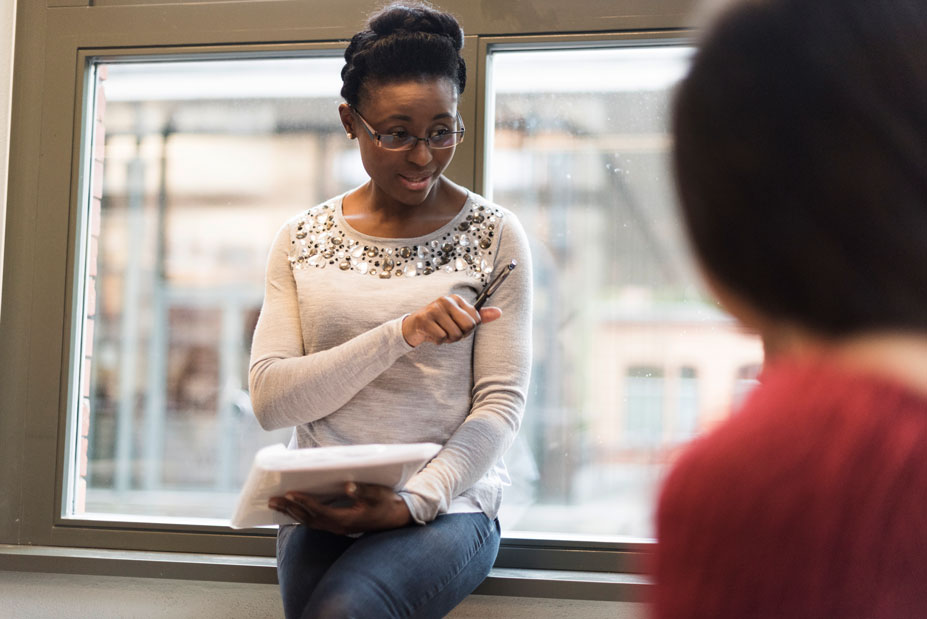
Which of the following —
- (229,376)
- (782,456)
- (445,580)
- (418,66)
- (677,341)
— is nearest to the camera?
(782,456)

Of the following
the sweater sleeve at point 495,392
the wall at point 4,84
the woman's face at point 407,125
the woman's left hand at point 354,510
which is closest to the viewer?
the woman's left hand at point 354,510

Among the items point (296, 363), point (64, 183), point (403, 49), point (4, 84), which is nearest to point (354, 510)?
point (296, 363)

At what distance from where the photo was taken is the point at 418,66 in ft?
5.04

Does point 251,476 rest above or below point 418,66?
below

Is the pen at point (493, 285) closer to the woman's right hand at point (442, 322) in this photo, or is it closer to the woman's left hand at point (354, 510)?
the woman's right hand at point (442, 322)

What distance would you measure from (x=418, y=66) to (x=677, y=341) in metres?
0.80

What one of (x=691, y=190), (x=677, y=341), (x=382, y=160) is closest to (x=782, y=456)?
(x=691, y=190)

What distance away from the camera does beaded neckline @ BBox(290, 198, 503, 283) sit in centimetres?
160

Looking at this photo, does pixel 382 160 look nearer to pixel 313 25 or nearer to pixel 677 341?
pixel 313 25

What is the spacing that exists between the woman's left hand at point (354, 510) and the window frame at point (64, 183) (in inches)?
24.1

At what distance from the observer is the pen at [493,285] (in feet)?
4.89

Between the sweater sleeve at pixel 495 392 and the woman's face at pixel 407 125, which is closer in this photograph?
the sweater sleeve at pixel 495 392

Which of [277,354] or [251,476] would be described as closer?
[251,476]

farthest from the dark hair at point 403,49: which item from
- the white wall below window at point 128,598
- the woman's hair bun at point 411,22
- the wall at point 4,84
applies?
the white wall below window at point 128,598
